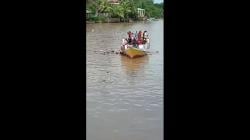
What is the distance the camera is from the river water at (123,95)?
448 cm

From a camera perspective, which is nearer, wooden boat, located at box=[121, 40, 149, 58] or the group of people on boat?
the group of people on boat

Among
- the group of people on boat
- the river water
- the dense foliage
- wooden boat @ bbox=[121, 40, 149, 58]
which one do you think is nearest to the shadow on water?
the river water

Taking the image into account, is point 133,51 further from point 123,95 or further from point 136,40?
point 123,95

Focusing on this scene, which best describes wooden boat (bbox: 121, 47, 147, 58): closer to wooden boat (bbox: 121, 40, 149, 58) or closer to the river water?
wooden boat (bbox: 121, 40, 149, 58)

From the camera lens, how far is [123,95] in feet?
22.6

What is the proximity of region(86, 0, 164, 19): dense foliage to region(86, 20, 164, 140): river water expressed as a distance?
4406 mm

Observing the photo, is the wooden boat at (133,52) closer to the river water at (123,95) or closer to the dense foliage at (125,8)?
the river water at (123,95)

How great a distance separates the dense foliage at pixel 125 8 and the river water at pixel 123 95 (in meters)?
4.41

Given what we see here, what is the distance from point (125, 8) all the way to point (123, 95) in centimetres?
1233

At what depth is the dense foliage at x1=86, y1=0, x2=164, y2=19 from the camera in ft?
58.7

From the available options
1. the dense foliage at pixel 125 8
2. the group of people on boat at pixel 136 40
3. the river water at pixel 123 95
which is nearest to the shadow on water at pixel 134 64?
the river water at pixel 123 95
